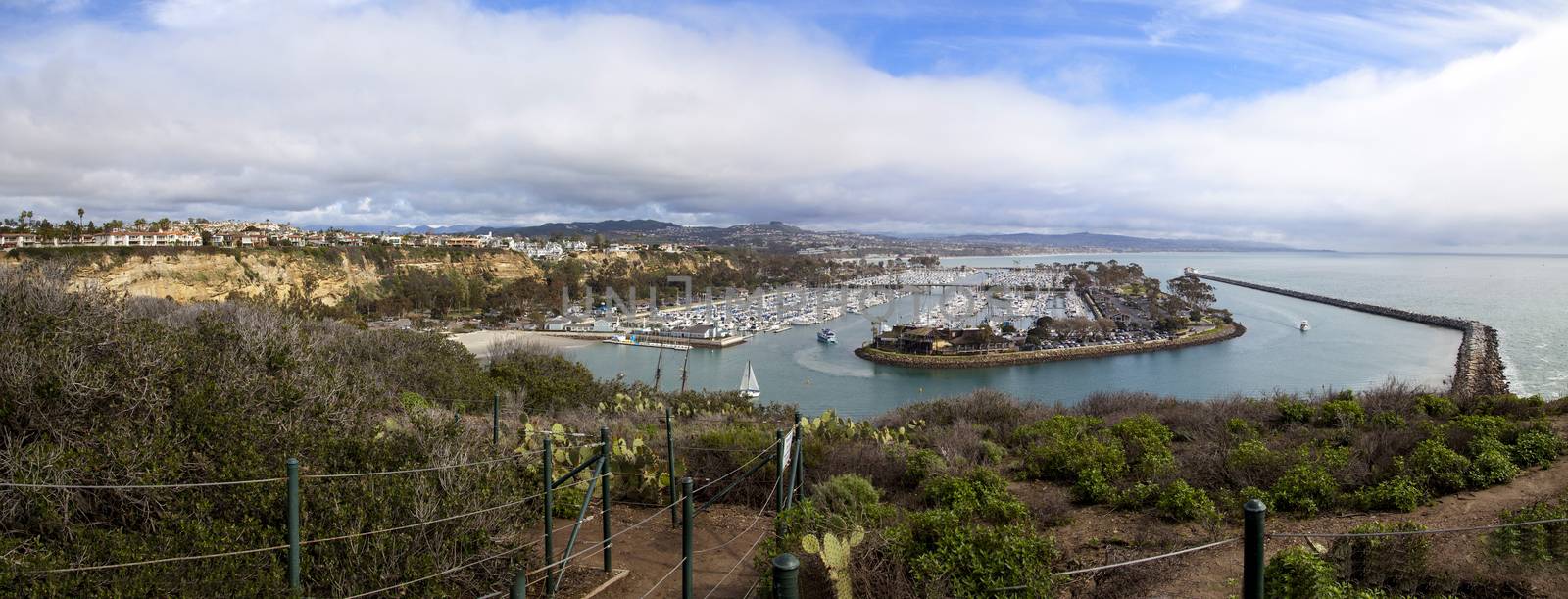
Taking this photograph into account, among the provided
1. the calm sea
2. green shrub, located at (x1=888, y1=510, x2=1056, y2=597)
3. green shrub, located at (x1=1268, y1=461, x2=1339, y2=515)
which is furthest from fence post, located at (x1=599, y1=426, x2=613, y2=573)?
the calm sea

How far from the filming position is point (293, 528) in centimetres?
281

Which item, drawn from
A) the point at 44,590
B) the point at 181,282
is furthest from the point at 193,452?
the point at 181,282

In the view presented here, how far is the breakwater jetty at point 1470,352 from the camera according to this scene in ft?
63.6

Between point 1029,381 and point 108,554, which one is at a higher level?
point 108,554

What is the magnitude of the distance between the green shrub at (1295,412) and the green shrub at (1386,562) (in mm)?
4862

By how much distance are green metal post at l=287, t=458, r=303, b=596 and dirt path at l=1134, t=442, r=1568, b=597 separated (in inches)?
140

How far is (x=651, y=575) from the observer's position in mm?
3906

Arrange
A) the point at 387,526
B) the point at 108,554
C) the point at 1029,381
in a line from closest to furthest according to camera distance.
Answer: the point at 108,554, the point at 387,526, the point at 1029,381

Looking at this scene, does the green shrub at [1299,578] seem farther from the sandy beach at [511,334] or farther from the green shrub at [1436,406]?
the sandy beach at [511,334]

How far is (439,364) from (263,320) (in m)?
5.27

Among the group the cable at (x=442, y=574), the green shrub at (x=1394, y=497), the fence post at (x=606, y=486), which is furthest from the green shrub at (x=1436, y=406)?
the cable at (x=442, y=574)

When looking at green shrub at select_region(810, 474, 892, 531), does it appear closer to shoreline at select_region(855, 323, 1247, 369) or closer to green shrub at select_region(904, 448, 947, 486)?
green shrub at select_region(904, 448, 947, 486)

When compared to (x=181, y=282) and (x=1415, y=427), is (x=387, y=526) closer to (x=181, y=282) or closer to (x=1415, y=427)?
(x=1415, y=427)

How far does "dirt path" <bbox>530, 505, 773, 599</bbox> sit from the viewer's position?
12.3ft
